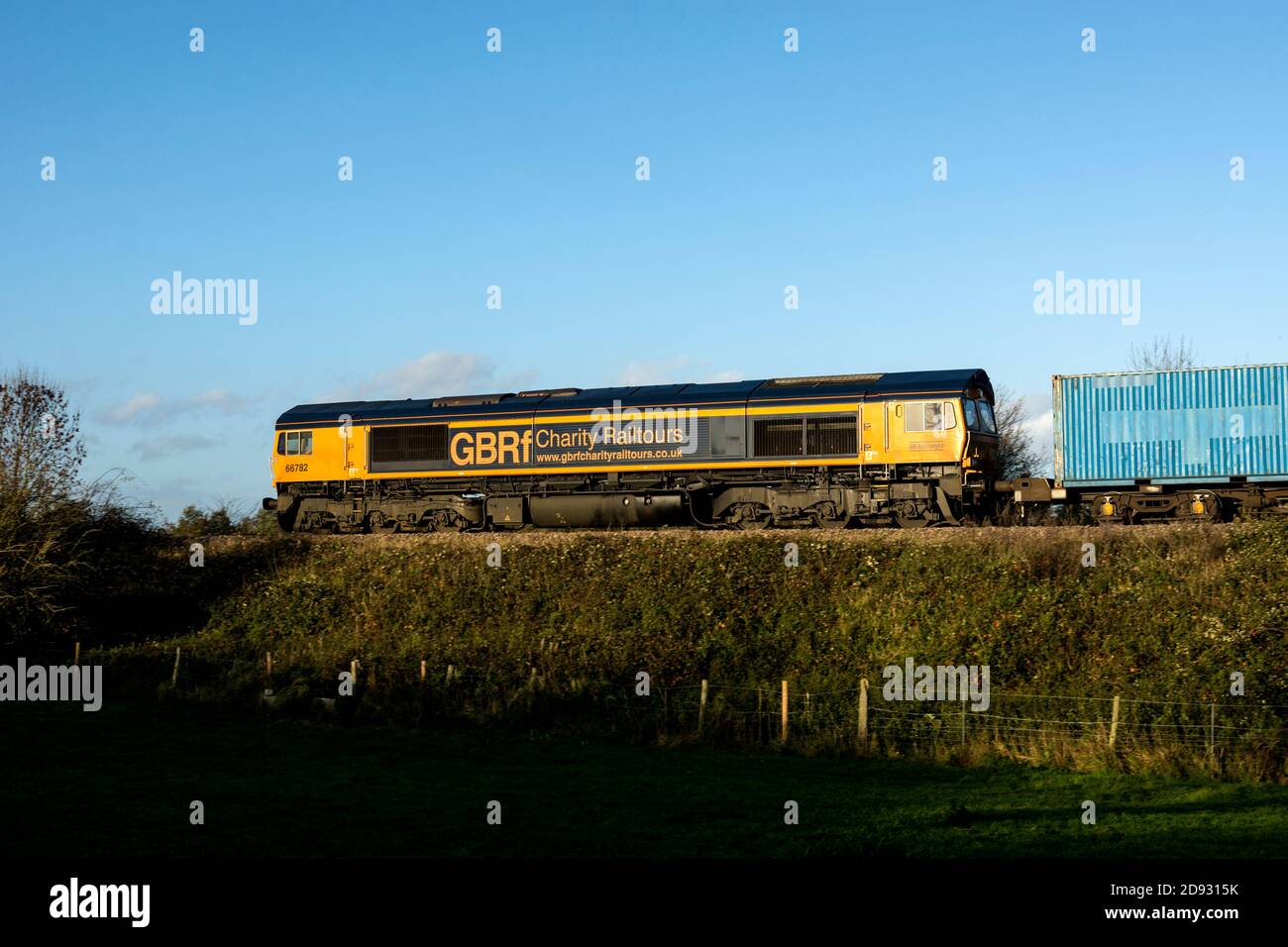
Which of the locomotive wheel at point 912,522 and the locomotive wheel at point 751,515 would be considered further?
the locomotive wheel at point 751,515

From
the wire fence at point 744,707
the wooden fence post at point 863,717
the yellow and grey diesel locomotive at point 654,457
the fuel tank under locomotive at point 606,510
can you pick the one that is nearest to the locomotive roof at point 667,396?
the yellow and grey diesel locomotive at point 654,457

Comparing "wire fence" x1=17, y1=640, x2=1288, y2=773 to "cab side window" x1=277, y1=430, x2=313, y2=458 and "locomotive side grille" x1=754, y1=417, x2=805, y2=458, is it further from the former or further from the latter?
"cab side window" x1=277, y1=430, x2=313, y2=458

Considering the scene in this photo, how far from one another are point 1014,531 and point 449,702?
1358cm

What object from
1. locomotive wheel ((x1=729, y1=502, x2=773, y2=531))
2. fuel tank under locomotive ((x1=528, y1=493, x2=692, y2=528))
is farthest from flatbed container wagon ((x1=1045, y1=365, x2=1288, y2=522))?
fuel tank under locomotive ((x1=528, y1=493, x2=692, y2=528))

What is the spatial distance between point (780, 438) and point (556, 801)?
56.7 feet

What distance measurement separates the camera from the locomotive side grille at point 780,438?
33094 millimetres

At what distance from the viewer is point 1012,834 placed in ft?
51.6

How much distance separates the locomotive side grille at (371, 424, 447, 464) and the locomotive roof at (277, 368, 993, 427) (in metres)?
0.44

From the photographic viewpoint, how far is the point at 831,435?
32.7 metres

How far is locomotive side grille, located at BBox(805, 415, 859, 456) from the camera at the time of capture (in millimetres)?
32438

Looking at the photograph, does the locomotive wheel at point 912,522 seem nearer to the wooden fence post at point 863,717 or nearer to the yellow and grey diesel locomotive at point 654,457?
the yellow and grey diesel locomotive at point 654,457

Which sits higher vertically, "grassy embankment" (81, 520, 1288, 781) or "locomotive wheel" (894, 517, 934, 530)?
"locomotive wheel" (894, 517, 934, 530)

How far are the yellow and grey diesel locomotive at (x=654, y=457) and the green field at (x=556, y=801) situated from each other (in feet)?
38.7

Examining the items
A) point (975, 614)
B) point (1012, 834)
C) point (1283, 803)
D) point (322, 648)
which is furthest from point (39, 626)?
point (1283, 803)
